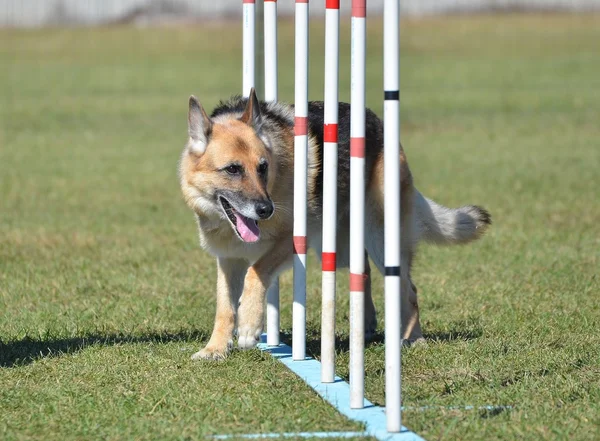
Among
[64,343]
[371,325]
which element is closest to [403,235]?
[371,325]

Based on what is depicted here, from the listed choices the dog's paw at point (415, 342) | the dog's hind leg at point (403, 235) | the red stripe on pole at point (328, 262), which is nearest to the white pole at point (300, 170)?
the red stripe on pole at point (328, 262)

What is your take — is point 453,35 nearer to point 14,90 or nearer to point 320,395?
point 14,90

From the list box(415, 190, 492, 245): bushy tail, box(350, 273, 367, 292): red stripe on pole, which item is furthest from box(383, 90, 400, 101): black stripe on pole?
box(415, 190, 492, 245): bushy tail

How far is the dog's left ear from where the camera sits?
6.62 m

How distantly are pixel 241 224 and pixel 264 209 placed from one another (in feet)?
0.84

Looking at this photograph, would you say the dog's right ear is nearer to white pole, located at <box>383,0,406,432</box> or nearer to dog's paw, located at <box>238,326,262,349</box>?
dog's paw, located at <box>238,326,262,349</box>

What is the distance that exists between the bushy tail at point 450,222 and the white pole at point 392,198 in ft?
8.53

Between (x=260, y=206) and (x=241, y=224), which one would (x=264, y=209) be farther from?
(x=241, y=224)

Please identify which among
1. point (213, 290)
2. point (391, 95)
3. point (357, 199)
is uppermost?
point (391, 95)

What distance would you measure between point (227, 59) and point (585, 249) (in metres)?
31.3

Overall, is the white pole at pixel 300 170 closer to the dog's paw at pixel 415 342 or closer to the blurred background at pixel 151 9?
the dog's paw at pixel 415 342

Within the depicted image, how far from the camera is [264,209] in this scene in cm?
633

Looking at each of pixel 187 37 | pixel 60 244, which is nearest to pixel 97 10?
pixel 187 37

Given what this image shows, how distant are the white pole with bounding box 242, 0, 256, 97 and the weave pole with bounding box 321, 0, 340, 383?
1.25 m
